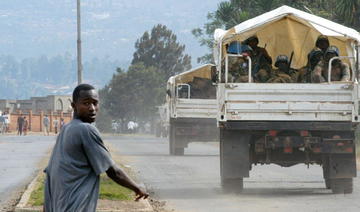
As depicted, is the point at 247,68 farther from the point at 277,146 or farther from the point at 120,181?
the point at 120,181

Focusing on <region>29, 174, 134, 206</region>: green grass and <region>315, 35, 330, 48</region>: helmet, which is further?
<region>315, 35, 330, 48</region>: helmet

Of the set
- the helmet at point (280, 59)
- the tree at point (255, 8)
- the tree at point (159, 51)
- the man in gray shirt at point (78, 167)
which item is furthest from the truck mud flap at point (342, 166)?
the tree at point (159, 51)

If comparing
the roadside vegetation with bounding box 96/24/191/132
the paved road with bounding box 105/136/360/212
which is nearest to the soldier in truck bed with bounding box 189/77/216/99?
the paved road with bounding box 105/136/360/212

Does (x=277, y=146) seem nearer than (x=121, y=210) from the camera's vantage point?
No

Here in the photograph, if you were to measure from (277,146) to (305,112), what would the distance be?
77 centimetres

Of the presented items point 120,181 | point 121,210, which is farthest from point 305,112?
point 120,181

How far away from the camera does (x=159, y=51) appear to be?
136 meters

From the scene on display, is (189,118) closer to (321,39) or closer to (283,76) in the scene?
(321,39)

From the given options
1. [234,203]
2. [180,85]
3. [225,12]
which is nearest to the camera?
[234,203]

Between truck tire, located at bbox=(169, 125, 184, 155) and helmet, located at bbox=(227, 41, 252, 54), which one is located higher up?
helmet, located at bbox=(227, 41, 252, 54)

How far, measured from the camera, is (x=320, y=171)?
23875mm

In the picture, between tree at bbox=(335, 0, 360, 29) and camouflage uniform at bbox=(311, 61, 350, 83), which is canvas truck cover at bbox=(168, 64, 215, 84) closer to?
tree at bbox=(335, 0, 360, 29)

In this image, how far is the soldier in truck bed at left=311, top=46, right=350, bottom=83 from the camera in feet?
58.1

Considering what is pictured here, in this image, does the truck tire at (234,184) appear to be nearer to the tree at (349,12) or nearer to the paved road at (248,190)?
the paved road at (248,190)
